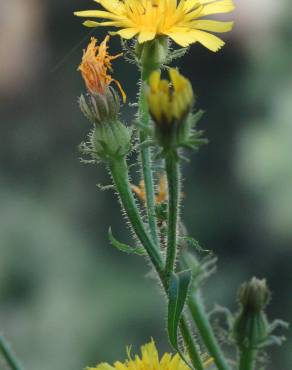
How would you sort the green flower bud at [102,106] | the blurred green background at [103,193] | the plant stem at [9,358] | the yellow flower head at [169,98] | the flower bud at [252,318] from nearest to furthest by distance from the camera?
1. the yellow flower head at [169,98]
2. the plant stem at [9,358]
3. the green flower bud at [102,106]
4. the flower bud at [252,318]
5. the blurred green background at [103,193]

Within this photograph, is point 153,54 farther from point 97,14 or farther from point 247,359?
point 247,359

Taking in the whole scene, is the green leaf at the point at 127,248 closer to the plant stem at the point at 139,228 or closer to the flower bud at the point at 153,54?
the plant stem at the point at 139,228

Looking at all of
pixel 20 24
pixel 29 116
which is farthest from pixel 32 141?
pixel 20 24

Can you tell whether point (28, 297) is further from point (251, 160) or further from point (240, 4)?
point (240, 4)

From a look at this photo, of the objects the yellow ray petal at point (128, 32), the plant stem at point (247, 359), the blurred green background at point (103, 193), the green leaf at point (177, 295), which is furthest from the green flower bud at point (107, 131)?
the blurred green background at point (103, 193)

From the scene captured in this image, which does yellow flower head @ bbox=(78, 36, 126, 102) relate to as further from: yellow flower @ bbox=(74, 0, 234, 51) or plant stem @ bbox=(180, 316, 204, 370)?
plant stem @ bbox=(180, 316, 204, 370)

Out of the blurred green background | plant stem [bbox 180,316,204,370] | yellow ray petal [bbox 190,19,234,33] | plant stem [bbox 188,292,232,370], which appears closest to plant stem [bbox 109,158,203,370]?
plant stem [bbox 180,316,204,370]

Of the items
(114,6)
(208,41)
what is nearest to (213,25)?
(208,41)
